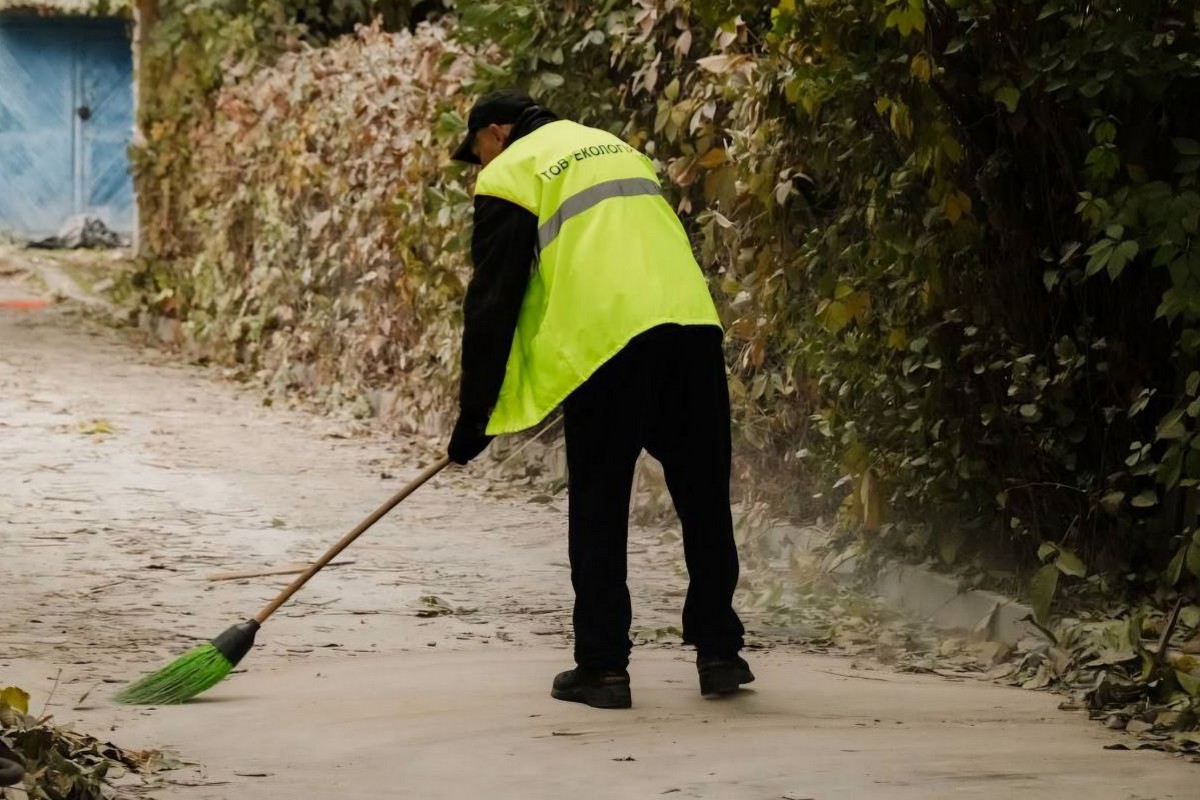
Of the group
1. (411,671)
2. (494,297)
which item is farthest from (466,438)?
(411,671)

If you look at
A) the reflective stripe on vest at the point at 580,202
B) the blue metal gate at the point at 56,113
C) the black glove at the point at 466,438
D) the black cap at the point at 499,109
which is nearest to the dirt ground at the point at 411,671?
the black glove at the point at 466,438

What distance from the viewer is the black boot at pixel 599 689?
5.61m

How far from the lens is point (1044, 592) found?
631 cm

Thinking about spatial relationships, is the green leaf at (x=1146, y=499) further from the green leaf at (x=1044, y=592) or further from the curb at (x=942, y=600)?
the curb at (x=942, y=600)

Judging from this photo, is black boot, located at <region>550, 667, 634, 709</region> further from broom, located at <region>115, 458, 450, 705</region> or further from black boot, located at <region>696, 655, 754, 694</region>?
broom, located at <region>115, 458, 450, 705</region>

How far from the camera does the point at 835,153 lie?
749cm

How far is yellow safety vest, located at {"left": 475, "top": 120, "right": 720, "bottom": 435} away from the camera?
555cm

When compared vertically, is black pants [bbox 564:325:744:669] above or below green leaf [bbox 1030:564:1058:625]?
above

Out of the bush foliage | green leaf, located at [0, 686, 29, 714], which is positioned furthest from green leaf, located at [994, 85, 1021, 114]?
green leaf, located at [0, 686, 29, 714]

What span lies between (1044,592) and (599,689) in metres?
1.62

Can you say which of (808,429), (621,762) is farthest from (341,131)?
(621,762)

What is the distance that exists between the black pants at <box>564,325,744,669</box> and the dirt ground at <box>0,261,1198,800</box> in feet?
0.81

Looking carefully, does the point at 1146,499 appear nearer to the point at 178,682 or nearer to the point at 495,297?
the point at 495,297

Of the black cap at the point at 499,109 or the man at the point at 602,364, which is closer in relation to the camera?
the man at the point at 602,364
